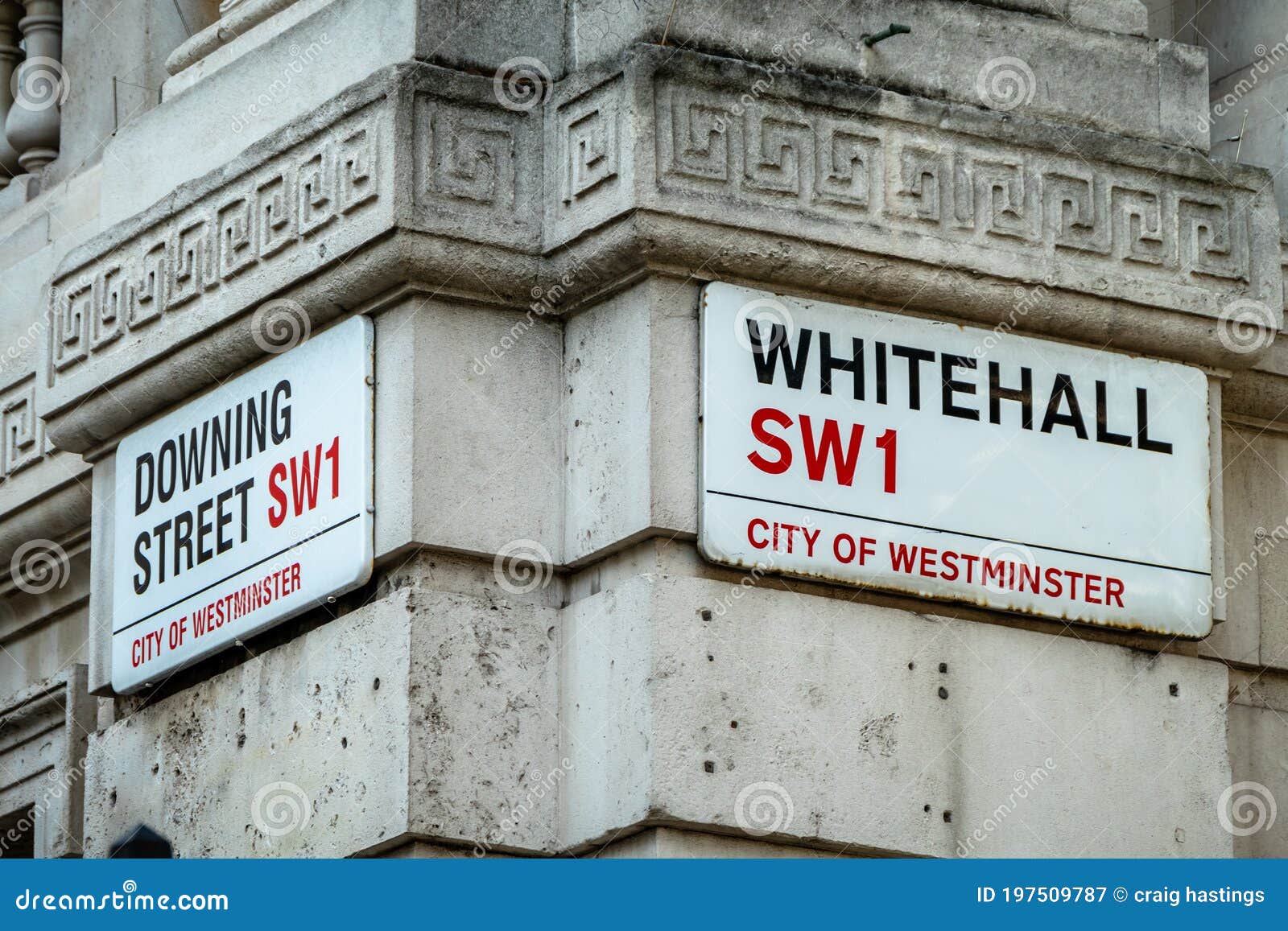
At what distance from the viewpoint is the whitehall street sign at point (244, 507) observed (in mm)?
8906

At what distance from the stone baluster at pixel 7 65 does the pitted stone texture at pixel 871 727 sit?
3.86 m

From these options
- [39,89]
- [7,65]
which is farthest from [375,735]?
[7,65]

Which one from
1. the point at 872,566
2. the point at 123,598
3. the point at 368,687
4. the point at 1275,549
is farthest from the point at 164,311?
the point at 1275,549

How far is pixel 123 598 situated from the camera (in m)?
9.74

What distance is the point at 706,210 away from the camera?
28.7 feet

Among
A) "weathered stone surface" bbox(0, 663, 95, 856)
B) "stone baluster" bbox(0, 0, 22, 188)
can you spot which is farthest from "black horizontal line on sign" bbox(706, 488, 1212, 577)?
"stone baluster" bbox(0, 0, 22, 188)

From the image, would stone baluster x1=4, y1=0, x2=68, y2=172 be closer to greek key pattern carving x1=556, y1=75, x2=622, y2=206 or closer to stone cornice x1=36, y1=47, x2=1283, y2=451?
stone cornice x1=36, y1=47, x2=1283, y2=451

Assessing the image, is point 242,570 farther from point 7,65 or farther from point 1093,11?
point 7,65

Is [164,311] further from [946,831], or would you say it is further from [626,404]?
[946,831]

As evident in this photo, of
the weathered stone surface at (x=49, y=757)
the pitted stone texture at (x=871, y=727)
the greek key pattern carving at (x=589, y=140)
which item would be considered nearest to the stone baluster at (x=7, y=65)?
the weathered stone surface at (x=49, y=757)

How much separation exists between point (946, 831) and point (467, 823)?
128 cm

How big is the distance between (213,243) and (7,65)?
2637 millimetres

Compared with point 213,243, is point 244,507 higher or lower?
lower

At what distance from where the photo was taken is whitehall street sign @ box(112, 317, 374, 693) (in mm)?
8906
